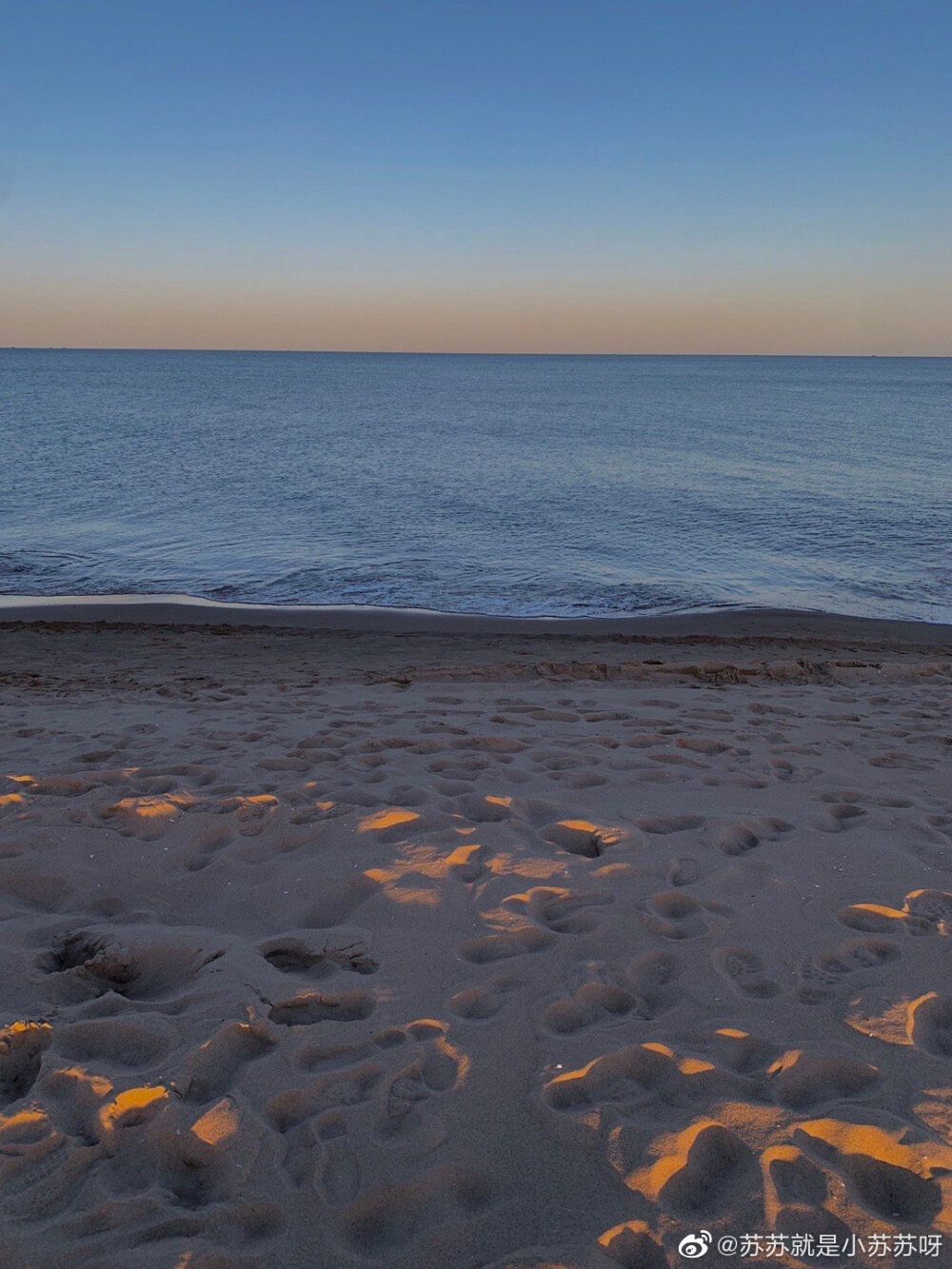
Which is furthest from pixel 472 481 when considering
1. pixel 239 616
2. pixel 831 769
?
pixel 831 769

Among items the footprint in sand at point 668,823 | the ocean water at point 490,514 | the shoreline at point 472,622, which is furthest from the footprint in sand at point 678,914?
the ocean water at point 490,514

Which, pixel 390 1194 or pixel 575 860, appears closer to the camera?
pixel 390 1194

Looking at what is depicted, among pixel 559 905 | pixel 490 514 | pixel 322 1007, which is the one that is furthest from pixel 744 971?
pixel 490 514

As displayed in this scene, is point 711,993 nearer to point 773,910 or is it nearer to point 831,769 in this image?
point 773,910

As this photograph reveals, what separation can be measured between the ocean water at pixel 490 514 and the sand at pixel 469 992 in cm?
891

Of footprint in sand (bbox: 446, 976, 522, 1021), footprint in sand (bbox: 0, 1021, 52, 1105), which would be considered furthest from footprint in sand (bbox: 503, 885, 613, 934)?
footprint in sand (bbox: 0, 1021, 52, 1105)

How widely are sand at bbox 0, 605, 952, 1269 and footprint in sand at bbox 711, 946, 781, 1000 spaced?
0.07 ft

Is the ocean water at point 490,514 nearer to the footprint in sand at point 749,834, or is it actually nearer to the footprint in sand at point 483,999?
the footprint in sand at point 749,834

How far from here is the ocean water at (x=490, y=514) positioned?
604 inches

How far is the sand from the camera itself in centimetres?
223

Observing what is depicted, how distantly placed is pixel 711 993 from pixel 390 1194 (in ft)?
4.59

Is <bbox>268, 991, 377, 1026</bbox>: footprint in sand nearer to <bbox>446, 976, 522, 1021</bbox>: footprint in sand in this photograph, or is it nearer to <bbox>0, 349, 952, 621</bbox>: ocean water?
<bbox>446, 976, 522, 1021</bbox>: footprint in sand

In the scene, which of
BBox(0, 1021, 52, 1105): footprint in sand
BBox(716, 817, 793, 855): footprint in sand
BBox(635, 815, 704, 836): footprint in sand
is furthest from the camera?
BBox(635, 815, 704, 836): footprint in sand

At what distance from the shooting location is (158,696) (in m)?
7.95
